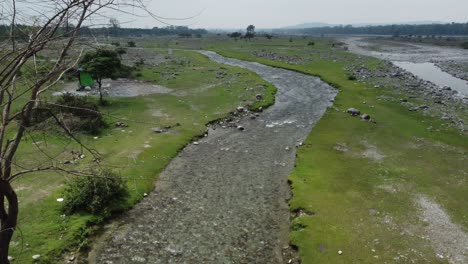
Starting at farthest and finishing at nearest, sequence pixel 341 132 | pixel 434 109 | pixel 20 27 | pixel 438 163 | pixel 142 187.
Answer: pixel 434 109 < pixel 341 132 < pixel 438 163 < pixel 142 187 < pixel 20 27

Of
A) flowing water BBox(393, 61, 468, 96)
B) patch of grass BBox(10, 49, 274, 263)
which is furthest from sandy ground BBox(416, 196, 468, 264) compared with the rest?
flowing water BBox(393, 61, 468, 96)

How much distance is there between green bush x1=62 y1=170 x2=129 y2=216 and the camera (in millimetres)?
20406

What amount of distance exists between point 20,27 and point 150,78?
5377 cm

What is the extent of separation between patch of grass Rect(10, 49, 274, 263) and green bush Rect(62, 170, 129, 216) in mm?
433

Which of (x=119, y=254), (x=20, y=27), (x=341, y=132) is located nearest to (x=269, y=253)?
(x=119, y=254)

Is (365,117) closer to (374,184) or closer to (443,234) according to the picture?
(374,184)

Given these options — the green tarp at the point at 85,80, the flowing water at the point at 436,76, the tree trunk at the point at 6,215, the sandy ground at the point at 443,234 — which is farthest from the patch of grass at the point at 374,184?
the green tarp at the point at 85,80

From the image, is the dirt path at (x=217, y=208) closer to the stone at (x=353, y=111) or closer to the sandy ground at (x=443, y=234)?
the sandy ground at (x=443, y=234)

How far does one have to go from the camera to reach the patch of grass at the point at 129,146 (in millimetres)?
17938

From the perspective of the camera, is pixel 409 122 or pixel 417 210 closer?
pixel 417 210

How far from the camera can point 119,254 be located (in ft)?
57.1

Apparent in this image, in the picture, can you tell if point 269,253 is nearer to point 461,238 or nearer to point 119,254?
point 119,254

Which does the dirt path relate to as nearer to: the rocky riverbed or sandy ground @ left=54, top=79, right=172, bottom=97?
the rocky riverbed

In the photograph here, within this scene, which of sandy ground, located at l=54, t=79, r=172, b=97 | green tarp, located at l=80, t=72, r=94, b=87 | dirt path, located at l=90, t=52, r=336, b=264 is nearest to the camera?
dirt path, located at l=90, t=52, r=336, b=264
